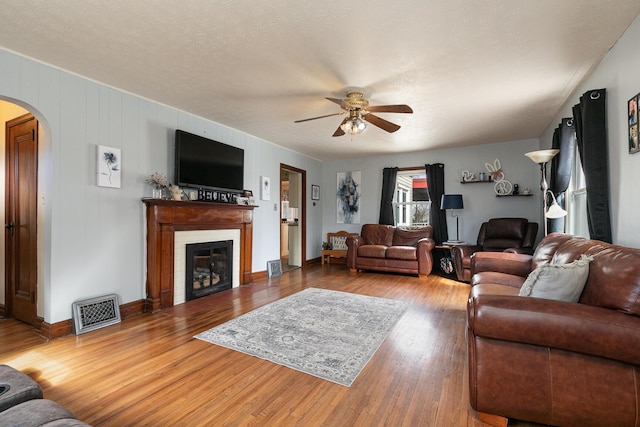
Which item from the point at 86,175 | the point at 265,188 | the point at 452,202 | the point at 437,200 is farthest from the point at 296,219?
the point at 86,175

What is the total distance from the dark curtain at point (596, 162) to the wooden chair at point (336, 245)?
4564 millimetres

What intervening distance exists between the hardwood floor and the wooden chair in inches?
140

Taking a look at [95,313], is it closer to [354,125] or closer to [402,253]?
[354,125]

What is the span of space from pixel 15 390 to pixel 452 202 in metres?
5.73

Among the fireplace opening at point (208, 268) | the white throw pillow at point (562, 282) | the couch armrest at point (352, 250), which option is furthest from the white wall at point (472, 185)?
the white throw pillow at point (562, 282)

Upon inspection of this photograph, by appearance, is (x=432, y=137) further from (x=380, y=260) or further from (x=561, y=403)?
(x=561, y=403)

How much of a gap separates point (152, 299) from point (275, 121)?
277 centimetres

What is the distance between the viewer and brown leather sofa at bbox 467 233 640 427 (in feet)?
4.46

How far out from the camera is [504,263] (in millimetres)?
3250

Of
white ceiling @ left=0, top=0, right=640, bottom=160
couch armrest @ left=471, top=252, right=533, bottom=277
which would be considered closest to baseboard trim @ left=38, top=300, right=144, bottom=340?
white ceiling @ left=0, top=0, right=640, bottom=160

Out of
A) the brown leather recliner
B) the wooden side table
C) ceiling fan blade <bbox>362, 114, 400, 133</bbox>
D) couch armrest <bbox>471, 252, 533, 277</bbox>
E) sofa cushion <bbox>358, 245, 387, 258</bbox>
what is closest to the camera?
couch armrest <bbox>471, 252, 533, 277</bbox>

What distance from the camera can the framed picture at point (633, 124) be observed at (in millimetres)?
1987

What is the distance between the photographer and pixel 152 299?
11.2ft

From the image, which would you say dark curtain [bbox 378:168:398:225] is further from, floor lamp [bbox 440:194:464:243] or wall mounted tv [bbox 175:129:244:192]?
wall mounted tv [bbox 175:129:244:192]
